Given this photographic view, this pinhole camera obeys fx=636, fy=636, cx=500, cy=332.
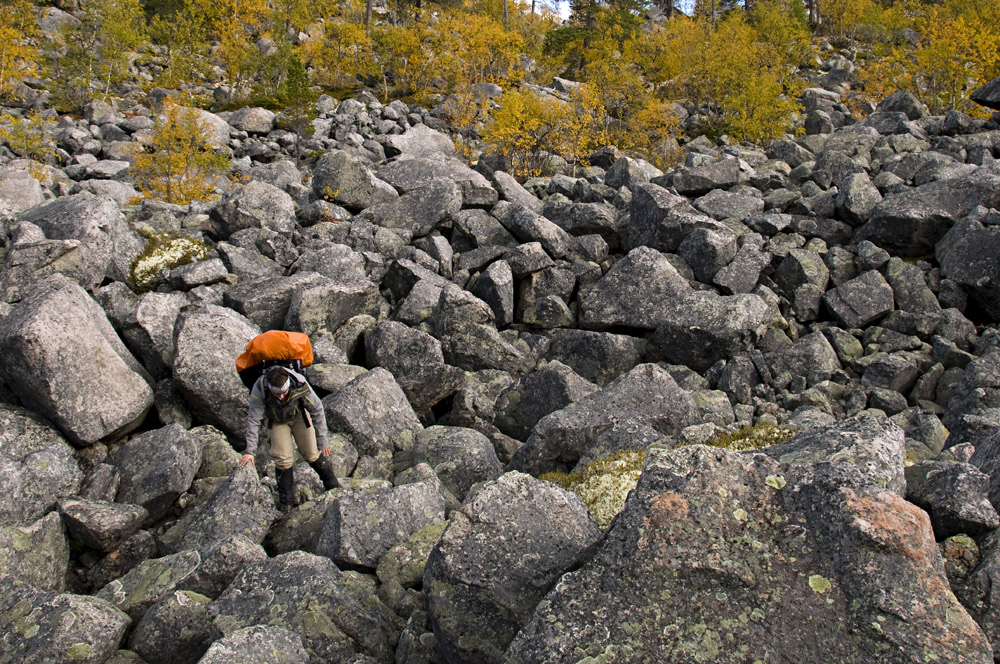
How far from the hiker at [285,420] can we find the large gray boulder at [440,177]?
688 inches

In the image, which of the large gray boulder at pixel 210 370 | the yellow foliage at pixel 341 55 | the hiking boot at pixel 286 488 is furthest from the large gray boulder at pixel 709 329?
the yellow foliage at pixel 341 55

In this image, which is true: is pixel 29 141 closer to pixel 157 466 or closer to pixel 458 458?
pixel 157 466

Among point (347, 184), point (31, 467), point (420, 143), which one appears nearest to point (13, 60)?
point (420, 143)

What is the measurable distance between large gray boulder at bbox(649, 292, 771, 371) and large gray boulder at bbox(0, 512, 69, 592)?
51.0 ft

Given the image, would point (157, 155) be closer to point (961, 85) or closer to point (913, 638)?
point (913, 638)

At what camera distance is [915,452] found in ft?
41.5

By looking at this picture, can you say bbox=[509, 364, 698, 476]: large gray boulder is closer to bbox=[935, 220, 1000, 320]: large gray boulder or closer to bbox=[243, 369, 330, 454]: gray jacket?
bbox=[243, 369, 330, 454]: gray jacket

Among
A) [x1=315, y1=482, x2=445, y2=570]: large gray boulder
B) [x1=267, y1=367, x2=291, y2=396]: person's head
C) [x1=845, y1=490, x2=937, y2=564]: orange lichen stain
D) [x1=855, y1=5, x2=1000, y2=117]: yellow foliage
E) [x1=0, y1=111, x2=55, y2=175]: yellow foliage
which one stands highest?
[x1=855, y1=5, x2=1000, y2=117]: yellow foliage

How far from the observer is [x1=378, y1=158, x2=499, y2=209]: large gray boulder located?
27.4 meters

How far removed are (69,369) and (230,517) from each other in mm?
4871

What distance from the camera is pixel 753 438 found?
11.5m

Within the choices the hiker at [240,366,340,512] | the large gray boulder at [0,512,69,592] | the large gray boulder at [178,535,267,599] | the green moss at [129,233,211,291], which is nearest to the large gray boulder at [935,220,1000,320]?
the hiker at [240,366,340,512]

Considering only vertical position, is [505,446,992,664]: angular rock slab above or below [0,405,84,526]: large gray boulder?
above

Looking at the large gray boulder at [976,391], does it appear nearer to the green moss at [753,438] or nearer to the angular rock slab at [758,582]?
the green moss at [753,438]
